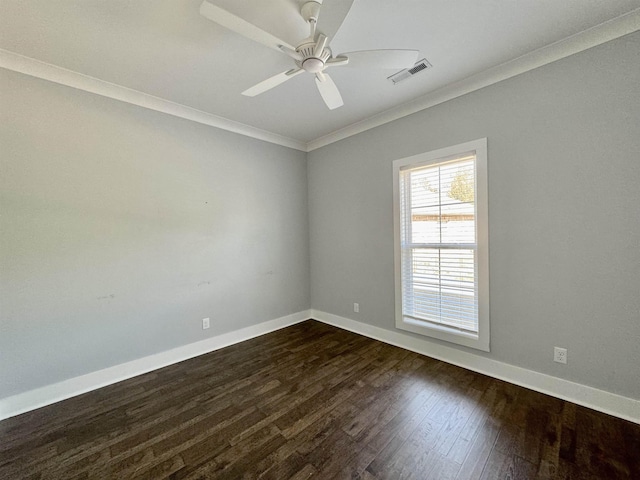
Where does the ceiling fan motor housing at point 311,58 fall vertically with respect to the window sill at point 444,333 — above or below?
above

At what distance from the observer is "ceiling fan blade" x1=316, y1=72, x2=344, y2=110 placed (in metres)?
1.81

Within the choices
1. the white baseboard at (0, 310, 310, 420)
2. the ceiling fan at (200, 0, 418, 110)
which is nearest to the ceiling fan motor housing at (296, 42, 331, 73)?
the ceiling fan at (200, 0, 418, 110)

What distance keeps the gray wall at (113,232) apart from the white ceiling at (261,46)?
445mm

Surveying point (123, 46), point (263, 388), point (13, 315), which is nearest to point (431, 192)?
point (263, 388)

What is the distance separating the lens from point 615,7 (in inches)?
64.2

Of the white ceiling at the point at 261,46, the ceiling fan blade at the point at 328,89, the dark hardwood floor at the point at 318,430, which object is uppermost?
the white ceiling at the point at 261,46

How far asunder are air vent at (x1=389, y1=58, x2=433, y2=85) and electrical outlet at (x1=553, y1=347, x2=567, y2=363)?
98.5 inches

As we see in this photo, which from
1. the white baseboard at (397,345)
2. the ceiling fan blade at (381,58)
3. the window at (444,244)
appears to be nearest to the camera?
the ceiling fan blade at (381,58)

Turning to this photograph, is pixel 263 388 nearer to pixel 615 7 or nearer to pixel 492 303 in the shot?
pixel 492 303

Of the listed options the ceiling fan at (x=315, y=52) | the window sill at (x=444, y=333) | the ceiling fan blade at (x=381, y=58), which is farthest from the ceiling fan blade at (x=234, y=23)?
the window sill at (x=444, y=333)

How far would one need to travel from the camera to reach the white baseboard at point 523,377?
5.84 feet

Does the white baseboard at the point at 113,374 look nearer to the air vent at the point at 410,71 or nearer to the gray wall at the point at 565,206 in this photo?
the gray wall at the point at 565,206

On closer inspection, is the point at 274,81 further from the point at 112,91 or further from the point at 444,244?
the point at 444,244

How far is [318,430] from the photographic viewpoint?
5.67 feet
